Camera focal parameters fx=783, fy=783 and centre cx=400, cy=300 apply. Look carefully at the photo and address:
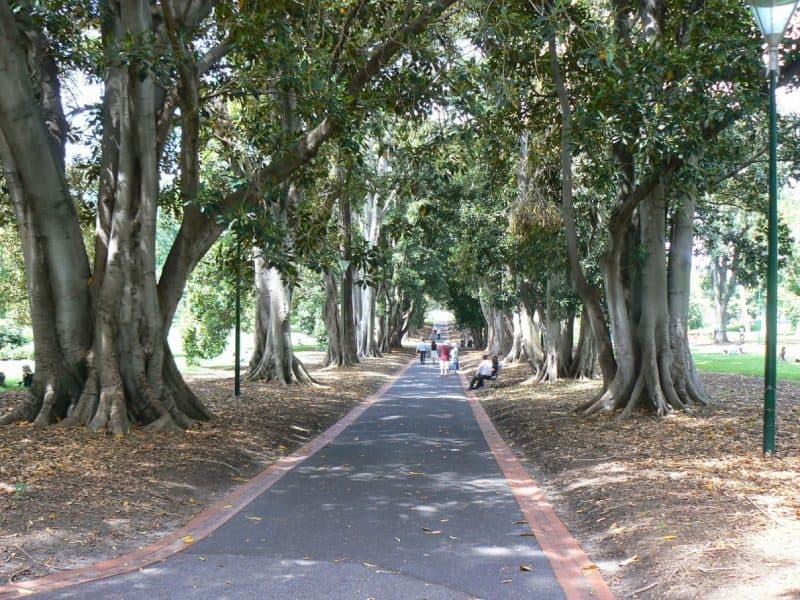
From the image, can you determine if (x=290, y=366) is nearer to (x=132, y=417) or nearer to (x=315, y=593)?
(x=132, y=417)

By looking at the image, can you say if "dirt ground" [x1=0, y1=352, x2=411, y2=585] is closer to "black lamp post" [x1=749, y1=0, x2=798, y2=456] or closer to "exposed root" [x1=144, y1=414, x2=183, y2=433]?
"exposed root" [x1=144, y1=414, x2=183, y2=433]

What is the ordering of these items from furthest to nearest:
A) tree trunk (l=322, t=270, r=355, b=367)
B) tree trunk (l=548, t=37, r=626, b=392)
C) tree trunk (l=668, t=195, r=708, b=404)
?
tree trunk (l=322, t=270, r=355, b=367)
tree trunk (l=668, t=195, r=708, b=404)
tree trunk (l=548, t=37, r=626, b=392)

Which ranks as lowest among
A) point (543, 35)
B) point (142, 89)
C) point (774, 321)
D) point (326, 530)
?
point (326, 530)

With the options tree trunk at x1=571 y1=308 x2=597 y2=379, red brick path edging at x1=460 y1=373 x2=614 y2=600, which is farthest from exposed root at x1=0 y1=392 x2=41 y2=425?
tree trunk at x1=571 y1=308 x2=597 y2=379

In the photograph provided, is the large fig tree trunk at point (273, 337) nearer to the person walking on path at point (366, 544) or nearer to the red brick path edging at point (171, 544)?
the red brick path edging at point (171, 544)

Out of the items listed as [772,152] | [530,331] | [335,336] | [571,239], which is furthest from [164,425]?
[335,336]

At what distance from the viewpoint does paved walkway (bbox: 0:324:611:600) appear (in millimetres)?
5238

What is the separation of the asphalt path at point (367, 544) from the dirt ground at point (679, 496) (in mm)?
664

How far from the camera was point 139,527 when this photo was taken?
→ 681 cm

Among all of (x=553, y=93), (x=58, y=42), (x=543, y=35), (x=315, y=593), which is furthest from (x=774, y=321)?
(x=58, y=42)

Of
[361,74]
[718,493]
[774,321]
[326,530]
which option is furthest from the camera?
[361,74]

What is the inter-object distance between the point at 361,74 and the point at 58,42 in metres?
5.07

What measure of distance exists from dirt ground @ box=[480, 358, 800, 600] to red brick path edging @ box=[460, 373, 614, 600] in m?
0.12

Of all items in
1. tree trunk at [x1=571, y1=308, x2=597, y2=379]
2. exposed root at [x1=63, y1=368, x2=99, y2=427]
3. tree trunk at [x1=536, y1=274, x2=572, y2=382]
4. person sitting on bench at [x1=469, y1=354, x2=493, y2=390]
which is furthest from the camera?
tree trunk at [x1=536, y1=274, x2=572, y2=382]
